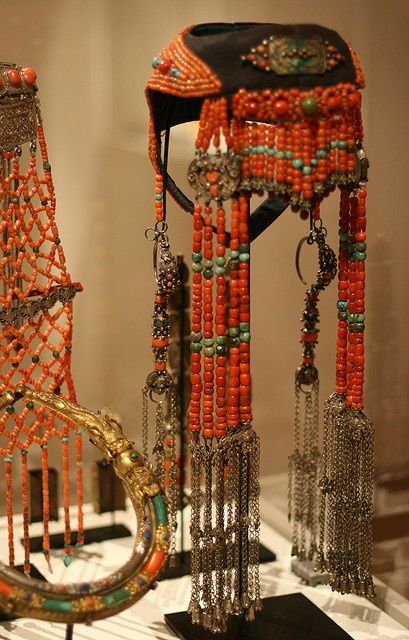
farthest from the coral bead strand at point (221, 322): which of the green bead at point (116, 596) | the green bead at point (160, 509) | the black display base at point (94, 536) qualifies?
the black display base at point (94, 536)

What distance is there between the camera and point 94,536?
2670 mm

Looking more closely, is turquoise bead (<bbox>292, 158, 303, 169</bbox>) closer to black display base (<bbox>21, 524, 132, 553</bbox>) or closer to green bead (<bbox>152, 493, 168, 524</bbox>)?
green bead (<bbox>152, 493, 168, 524</bbox>)

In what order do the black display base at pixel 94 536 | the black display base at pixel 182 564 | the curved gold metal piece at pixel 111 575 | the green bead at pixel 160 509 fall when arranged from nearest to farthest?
1. the curved gold metal piece at pixel 111 575
2. the green bead at pixel 160 509
3. the black display base at pixel 182 564
4. the black display base at pixel 94 536

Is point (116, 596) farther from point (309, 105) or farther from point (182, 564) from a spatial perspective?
point (182, 564)

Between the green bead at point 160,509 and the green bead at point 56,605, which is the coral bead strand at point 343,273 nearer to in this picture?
the green bead at point 160,509

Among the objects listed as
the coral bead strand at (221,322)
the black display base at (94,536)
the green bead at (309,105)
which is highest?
the green bead at (309,105)

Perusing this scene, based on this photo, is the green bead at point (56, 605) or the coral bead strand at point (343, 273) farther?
the coral bead strand at point (343, 273)

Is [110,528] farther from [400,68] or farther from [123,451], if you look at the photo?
[400,68]

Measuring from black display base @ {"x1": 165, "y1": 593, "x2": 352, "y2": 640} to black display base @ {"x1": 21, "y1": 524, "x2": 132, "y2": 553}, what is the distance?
1.54 feet

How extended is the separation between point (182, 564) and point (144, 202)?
0.96 metres

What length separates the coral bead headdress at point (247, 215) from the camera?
1.77 metres

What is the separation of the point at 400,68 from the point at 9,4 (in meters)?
0.97

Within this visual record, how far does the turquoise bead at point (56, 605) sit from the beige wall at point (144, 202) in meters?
1.10

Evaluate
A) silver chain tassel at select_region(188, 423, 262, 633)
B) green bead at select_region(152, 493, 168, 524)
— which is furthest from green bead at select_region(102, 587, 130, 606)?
silver chain tassel at select_region(188, 423, 262, 633)
